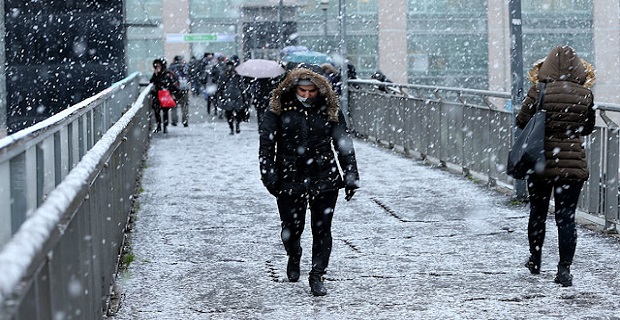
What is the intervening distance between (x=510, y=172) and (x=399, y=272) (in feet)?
3.57

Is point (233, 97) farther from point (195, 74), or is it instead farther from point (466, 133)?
point (195, 74)

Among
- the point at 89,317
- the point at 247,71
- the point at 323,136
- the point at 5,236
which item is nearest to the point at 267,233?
the point at 323,136

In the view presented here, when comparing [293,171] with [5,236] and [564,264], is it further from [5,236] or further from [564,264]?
[5,236]

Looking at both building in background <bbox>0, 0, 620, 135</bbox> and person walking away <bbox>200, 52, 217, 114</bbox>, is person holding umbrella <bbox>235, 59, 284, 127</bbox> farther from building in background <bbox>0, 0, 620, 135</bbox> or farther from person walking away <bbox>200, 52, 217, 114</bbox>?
building in background <bbox>0, 0, 620, 135</bbox>

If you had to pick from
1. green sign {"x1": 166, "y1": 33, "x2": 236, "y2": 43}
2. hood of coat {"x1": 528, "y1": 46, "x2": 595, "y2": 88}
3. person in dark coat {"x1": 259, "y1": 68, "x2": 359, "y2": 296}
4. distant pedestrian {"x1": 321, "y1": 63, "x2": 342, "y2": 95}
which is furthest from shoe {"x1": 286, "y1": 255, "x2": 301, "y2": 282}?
green sign {"x1": 166, "y1": 33, "x2": 236, "y2": 43}

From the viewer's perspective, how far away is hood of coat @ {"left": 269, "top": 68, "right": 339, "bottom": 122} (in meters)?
6.93

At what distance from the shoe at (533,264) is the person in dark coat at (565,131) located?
0.30 meters

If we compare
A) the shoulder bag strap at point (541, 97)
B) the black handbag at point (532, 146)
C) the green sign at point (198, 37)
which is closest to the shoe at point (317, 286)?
the black handbag at point (532, 146)

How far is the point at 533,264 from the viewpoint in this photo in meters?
7.68

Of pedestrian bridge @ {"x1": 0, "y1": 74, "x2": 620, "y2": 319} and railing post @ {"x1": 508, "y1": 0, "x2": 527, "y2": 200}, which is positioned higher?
railing post @ {"x1": 508, "y1": 0, "x2": 527, "y2": 200}

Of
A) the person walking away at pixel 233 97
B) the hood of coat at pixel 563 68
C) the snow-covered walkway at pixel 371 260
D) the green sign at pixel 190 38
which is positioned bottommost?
the snow-covered walkway at pixel 371 260

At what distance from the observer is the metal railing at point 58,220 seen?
279cm

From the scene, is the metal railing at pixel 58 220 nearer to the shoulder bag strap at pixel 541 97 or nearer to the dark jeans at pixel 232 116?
the shoulder bag strap at pixel 541 97

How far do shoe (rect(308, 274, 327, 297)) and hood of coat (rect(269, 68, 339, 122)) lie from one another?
3.37 ft
